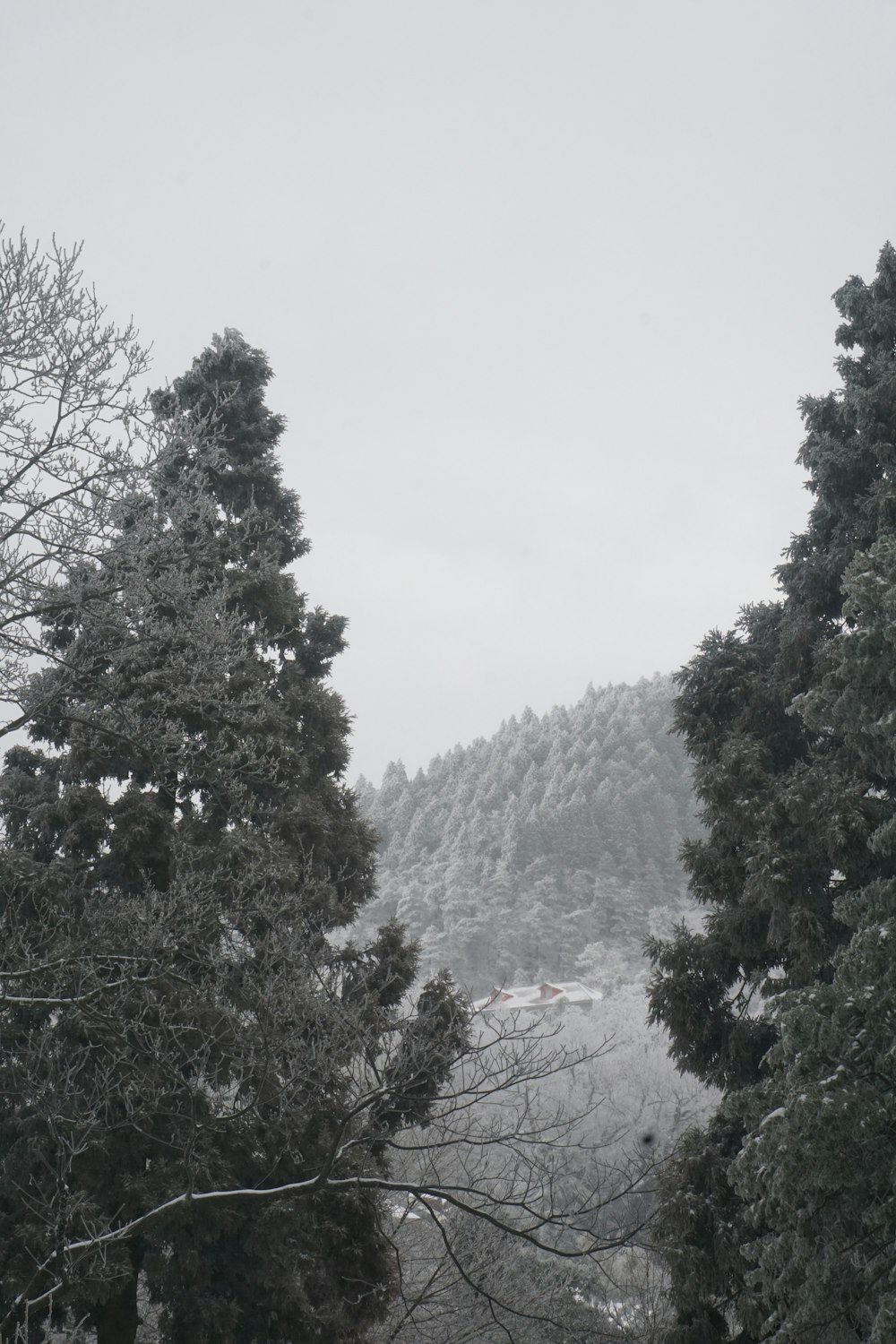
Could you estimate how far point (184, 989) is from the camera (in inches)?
302

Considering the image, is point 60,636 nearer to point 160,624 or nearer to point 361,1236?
point 160,624

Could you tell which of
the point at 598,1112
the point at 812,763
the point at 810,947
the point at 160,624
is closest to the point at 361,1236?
the point at 810,947

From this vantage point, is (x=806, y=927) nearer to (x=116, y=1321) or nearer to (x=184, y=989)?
(x=184, y=989)

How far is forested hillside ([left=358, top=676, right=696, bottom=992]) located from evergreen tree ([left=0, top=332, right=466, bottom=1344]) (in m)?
29.5

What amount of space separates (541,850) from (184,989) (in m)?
44.1

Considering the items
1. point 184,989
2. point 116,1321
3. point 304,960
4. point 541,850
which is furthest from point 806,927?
point 541,850

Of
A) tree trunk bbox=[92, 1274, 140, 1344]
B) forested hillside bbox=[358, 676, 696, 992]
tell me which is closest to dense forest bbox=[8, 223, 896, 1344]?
tree trunk bbox=[92, 1274, 140, 1344]

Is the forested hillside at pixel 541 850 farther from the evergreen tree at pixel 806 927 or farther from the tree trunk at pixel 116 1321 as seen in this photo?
the tree trunk at pixel 116 1321

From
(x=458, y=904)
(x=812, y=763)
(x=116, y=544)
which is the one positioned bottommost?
(x=812, y=763)

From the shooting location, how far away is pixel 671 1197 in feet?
27.7

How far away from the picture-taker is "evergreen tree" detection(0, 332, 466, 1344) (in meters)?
5.78

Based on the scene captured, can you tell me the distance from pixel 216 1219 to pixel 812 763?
6759 millimetres

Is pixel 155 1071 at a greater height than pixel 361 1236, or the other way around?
pixel 155 1071

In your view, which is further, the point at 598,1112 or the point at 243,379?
the point at 598,1112
